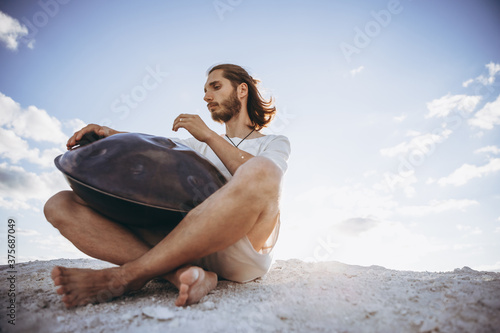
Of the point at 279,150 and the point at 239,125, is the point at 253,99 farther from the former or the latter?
the point at 279,150

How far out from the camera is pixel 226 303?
128 cm

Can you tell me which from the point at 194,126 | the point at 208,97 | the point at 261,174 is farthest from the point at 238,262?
the point at 208,97

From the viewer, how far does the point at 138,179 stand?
1322mm

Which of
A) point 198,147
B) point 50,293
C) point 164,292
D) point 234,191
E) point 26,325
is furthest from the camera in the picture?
point 198,147

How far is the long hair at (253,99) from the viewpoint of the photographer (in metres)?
2.92

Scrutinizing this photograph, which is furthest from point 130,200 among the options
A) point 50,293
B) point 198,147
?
point 198,147

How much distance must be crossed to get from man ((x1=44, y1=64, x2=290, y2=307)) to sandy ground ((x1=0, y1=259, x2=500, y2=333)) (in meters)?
0.10

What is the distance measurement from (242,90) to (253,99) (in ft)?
0.49

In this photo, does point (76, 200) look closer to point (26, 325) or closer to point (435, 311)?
point (26, 325)

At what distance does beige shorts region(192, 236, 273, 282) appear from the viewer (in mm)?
1499

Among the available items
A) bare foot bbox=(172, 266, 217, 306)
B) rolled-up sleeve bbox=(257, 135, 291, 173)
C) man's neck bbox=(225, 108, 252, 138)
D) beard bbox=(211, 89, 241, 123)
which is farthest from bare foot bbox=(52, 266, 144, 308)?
beard bbox=(211, 89, 241, 123)

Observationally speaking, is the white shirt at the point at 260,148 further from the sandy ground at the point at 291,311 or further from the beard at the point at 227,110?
the sandy ground at the point at 291,311

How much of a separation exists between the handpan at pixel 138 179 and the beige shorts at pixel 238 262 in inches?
12.2

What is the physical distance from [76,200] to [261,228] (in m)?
1.07
